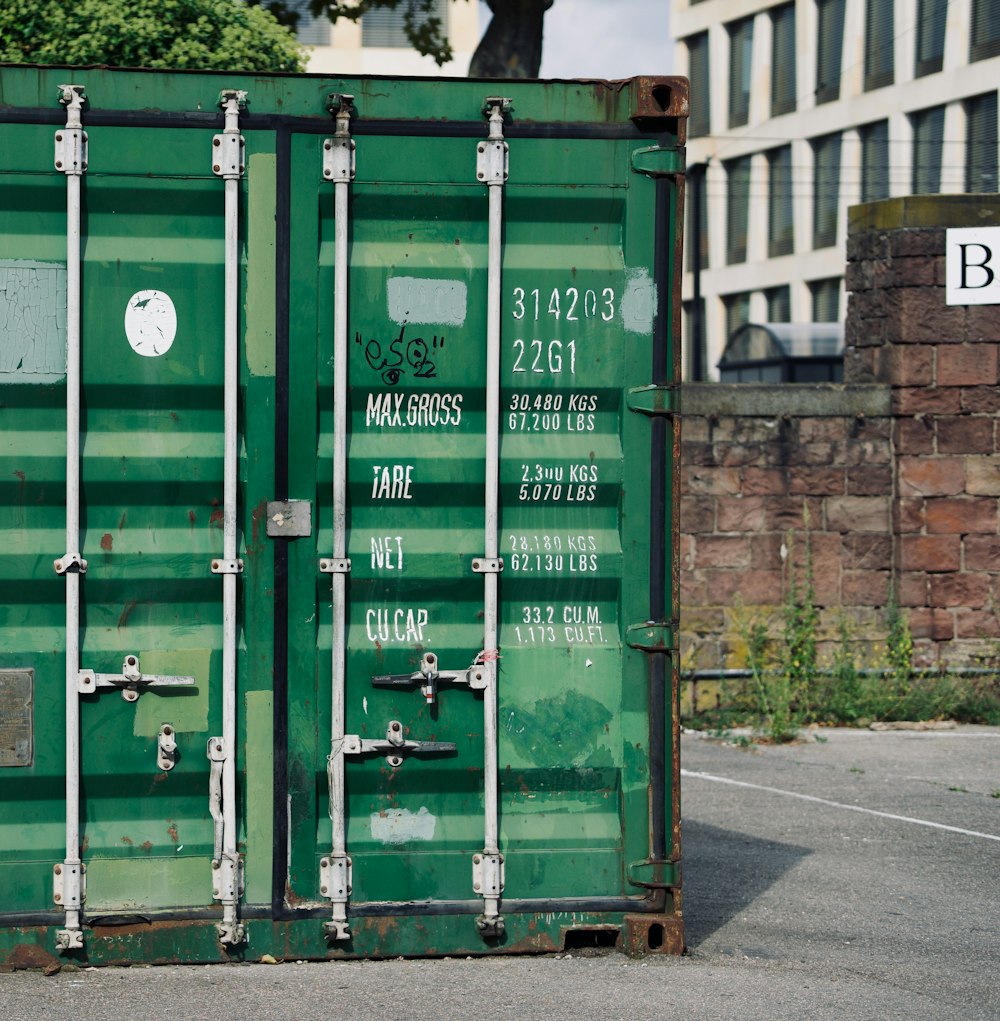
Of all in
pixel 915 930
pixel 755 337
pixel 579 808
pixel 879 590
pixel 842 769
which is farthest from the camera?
pixel 755 337

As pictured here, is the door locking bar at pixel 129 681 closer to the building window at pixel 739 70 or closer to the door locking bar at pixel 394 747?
the door locking bar at pixel 394 747

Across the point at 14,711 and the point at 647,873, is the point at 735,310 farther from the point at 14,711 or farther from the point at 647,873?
the point at 14,711

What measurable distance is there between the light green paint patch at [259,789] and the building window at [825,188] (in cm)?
4246

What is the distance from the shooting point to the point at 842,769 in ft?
36.8

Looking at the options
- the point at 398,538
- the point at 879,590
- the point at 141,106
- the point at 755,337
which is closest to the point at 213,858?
the point at 398,538

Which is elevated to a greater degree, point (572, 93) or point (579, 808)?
point (572, 93)

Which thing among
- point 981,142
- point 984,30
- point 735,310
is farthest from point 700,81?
point 981,142

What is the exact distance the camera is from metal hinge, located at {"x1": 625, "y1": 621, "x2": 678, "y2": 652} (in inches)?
246

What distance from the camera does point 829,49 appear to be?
47062mm

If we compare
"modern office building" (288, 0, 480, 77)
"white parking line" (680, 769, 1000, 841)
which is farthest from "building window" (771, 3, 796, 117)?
"white parking line" (680, 769, 1000, 841)

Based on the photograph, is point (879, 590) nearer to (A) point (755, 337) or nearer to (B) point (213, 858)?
(B) point (213, 858)

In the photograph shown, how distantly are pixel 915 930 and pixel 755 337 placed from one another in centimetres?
2421

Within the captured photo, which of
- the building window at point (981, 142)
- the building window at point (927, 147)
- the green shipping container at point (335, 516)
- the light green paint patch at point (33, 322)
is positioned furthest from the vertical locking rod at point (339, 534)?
the building window at point (927, 147)

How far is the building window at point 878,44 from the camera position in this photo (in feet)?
146
